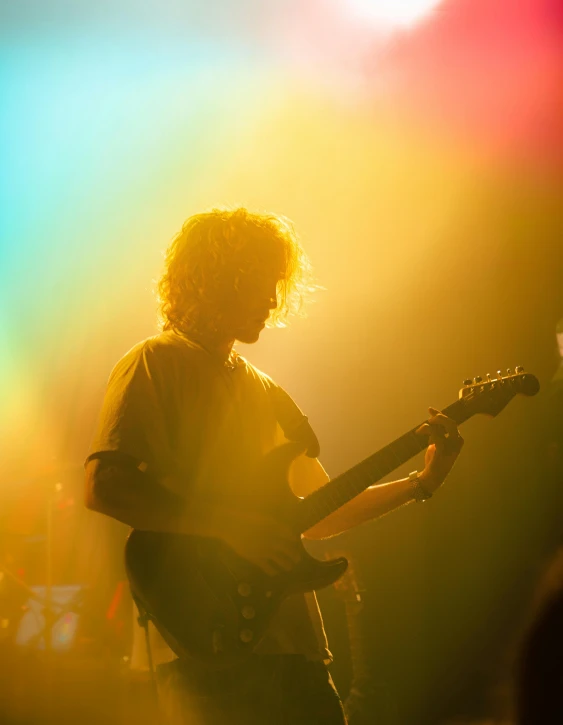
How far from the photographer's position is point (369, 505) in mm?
2168

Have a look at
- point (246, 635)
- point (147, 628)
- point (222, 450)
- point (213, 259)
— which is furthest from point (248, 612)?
point (213, 259)

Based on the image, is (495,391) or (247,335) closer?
(247,335)

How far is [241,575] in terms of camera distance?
162 centimetres

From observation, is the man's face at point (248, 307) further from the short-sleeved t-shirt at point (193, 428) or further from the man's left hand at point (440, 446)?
the man's left hand at point (440, 446)

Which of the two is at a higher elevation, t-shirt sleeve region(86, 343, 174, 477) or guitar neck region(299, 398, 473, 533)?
t-shirt sleeve region(86, 343, 174, 477)

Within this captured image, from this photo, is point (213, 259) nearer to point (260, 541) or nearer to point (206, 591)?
point (260, 541)

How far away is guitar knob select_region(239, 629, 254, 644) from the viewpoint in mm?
1561

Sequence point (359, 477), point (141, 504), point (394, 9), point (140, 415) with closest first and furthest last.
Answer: point (141, 504), point (140, 415), point (359, 477), point (394, 9)

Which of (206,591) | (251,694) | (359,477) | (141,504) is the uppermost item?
(141,504)

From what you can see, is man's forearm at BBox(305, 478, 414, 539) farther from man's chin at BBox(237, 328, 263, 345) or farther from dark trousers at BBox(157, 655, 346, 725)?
man's chin at BBox(237, 328, 263, 345)

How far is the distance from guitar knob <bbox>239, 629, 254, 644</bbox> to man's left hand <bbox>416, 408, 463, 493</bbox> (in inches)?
32.2

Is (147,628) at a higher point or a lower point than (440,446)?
lower

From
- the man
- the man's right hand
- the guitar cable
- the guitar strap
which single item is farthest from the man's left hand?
the guitar cable

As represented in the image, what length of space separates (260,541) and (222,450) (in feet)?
0.97
